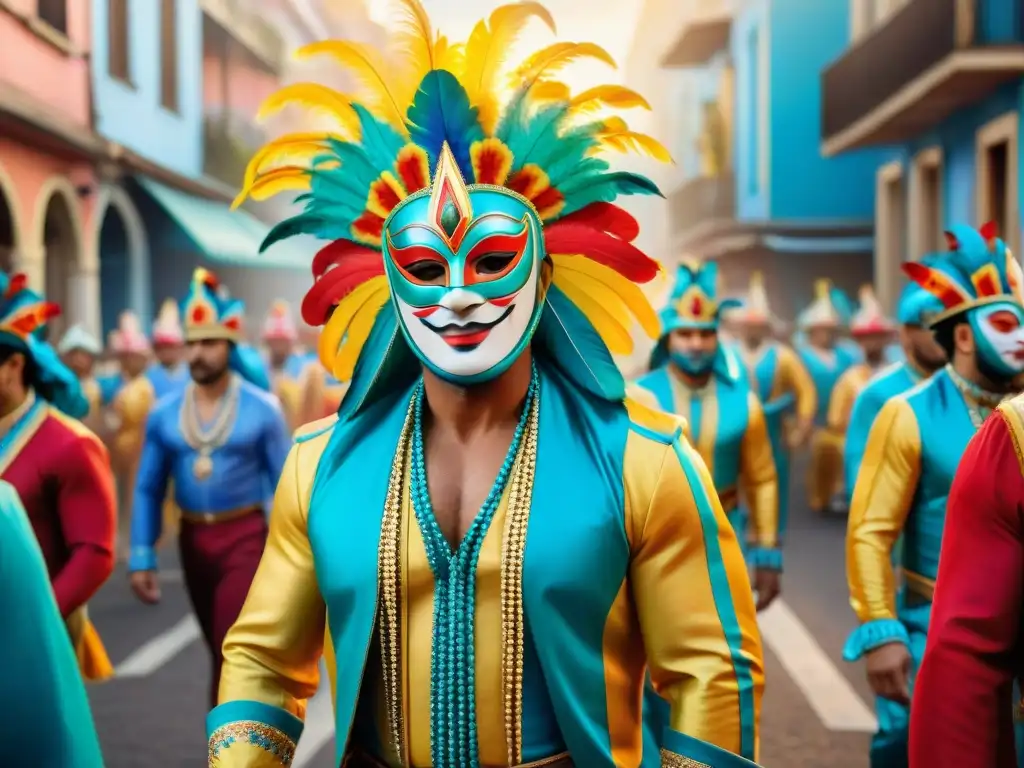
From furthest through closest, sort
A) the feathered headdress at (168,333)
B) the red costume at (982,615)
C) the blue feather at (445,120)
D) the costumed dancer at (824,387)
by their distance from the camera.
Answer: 1. the costumed dancer at (824,387)
2. the feathered headdress at (168,333)
3. the blue feather at (445,120)
4. the red costume at (982,615)

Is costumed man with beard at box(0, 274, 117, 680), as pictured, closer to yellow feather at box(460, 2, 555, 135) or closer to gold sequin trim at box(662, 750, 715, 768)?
yellow feather at box(460, 2, 555, 135)

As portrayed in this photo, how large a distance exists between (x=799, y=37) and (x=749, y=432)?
27215 millimetres

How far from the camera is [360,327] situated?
3.72 m

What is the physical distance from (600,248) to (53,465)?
116 inches

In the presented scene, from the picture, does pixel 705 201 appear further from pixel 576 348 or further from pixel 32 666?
Answer: pixel 32 666

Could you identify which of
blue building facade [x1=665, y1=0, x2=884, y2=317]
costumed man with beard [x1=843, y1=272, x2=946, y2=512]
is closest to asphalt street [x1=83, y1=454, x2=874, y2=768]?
costumed man with beard [x1=843, y1=272, x2=946, y2=512]

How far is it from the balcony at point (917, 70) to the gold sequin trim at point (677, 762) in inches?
650

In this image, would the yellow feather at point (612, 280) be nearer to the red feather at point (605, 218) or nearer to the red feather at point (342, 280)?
the red feather at point (605, 218)

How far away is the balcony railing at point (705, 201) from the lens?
123 ft

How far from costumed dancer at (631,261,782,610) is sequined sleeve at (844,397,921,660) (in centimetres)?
163

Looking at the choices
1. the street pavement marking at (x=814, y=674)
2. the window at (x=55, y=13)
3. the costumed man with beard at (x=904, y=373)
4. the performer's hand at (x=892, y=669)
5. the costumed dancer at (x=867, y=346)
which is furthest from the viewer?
the window at (x=55, y=13)

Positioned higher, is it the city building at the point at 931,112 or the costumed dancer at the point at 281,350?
the city building at the point at 931,112

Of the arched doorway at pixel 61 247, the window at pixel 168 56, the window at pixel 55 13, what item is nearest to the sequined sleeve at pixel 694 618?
the window at pixel 55 13

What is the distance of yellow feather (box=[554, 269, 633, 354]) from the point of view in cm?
363
